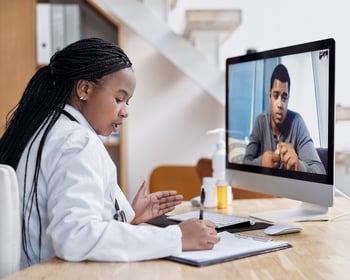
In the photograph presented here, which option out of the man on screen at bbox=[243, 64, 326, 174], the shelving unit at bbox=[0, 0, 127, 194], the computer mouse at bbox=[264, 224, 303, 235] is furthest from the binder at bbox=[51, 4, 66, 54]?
the computer mouse at bbox=[264, 224, 303, 235]

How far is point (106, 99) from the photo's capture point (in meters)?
1.41

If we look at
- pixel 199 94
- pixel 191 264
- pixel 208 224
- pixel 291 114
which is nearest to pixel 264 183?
pixel 291 114

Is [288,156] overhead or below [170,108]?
below

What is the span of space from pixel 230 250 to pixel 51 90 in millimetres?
564

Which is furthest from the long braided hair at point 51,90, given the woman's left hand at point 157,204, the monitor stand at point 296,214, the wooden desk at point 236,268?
the monitor stand at point 296,214

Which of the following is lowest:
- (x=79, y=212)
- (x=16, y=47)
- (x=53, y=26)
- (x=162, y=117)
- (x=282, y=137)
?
(x=79, y=212)

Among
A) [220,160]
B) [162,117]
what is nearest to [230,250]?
[220,160]

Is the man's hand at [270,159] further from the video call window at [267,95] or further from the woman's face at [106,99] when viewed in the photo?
the woman's face at [106,99]

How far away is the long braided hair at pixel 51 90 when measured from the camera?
1319 millimetres

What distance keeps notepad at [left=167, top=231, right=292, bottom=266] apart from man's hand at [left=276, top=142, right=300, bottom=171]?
1.11ft

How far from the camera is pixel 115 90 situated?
1413mm

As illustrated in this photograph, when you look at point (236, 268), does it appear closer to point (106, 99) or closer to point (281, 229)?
point (281, 229)

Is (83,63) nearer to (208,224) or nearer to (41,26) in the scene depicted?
(208,224)

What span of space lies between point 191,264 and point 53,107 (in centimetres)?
49
